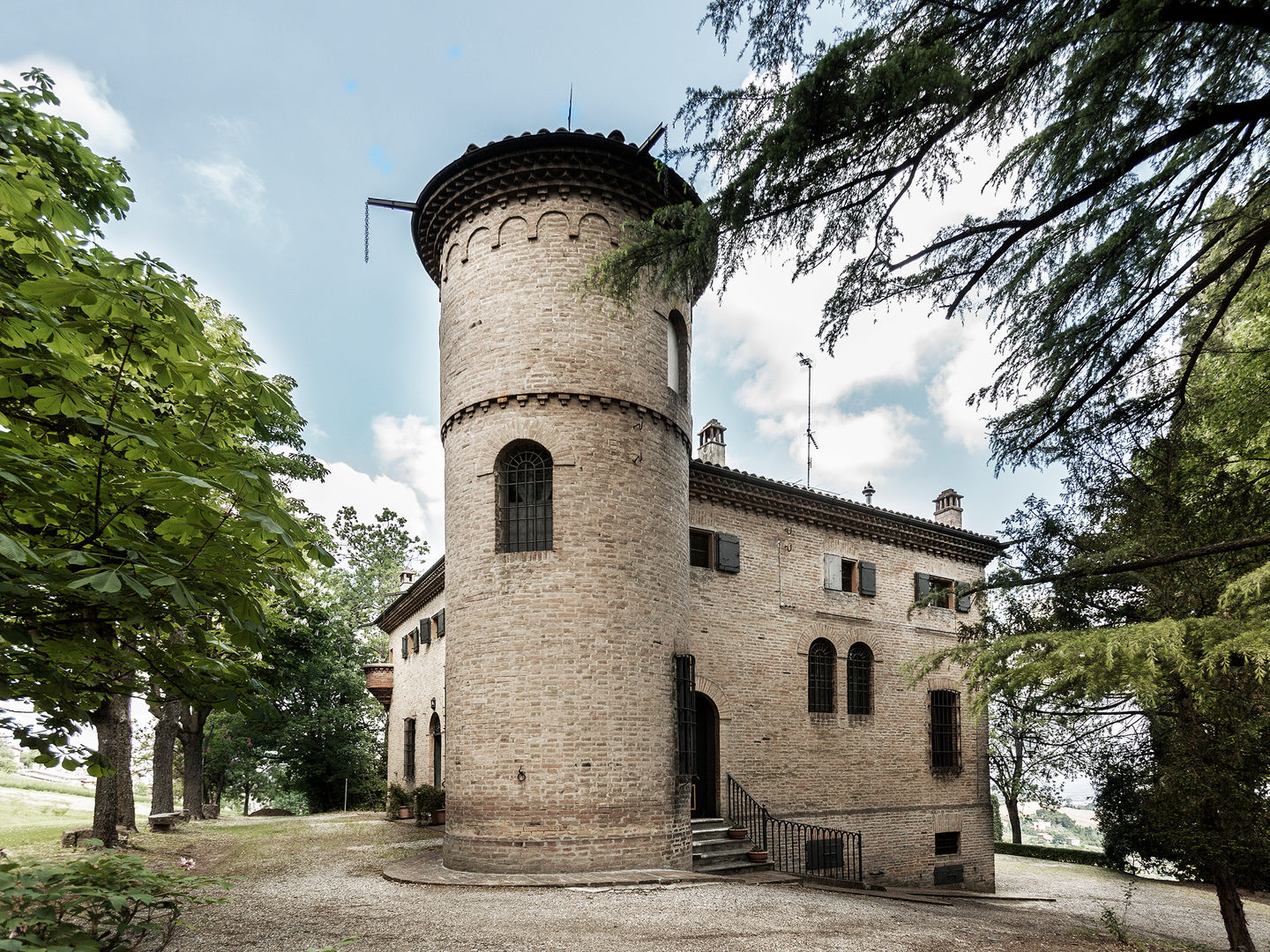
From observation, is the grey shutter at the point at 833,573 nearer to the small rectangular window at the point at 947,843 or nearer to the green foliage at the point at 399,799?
the small rectangular window at the point at 947,843

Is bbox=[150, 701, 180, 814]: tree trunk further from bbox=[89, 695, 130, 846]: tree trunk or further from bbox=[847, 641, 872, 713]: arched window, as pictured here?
bbox=[847, 641, 872, 713]: arched window

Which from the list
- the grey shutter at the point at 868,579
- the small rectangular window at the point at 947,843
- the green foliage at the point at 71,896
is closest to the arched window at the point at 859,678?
the grey shutter at the point at 868,579

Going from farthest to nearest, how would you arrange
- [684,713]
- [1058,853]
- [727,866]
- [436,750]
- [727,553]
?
[1058,853] → [436,750] → [727,553] → [684,713] → [727,866]

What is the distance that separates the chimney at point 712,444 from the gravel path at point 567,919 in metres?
9.22

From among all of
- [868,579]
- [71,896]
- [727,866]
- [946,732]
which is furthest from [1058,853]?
[71,896]

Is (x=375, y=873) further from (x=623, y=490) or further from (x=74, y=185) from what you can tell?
(x=74, y=185)

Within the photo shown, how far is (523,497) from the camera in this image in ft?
38.7

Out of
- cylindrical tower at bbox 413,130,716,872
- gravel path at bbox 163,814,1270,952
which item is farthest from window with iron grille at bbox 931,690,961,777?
cylindrical tower at bbox 413,130,716,872

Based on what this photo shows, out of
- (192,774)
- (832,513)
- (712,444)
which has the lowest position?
(192,774)

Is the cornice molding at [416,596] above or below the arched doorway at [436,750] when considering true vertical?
above

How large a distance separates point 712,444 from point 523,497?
6873mm

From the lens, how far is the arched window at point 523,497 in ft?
38.2

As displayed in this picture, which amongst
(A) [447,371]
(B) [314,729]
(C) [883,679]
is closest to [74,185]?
(A) [447,371]

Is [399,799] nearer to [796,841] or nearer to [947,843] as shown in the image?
[796,841]
